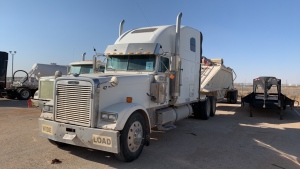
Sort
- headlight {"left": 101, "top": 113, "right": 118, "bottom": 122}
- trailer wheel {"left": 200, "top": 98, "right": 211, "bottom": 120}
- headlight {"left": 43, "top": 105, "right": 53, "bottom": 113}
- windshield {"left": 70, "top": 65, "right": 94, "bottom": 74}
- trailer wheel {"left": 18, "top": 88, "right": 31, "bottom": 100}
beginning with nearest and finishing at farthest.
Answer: headlight {"left": 101, "top": 113, "right": 118, "bottom": 122} → headlight {"left": 43, "top": 105, "right": 53, "bottom": 113} → trailer wheel {"left": 200, "top": 98, "right": 211, "bottom": 120} → windshield {"left": 70, "top": 65, "right": 94, "bottom": 74} → trailer wheel {"left": 18, "top": 88, "right": 31, "bottom": 100}

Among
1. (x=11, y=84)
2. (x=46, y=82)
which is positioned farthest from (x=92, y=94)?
(x=11, y=84)

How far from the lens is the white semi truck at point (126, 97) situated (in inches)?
193

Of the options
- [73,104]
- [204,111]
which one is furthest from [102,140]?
[204,111]

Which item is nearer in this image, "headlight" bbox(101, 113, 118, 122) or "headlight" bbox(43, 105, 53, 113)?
"headlight" bbox(101, 113, 118, 122)

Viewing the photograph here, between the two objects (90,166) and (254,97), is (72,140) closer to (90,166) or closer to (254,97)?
(90,166)

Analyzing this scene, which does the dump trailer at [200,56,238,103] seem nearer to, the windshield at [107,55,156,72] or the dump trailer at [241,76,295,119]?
the dump trailer at [241,76,295,119]

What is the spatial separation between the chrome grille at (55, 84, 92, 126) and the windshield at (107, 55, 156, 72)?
7.02 feet

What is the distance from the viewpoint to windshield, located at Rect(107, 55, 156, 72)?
677 centimetres

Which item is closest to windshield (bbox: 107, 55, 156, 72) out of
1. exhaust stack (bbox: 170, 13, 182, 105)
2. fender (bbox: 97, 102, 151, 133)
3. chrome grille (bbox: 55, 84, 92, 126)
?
exhaust stack (bbox: 170, 13, 182, 105)

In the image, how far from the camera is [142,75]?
6195 millimetres

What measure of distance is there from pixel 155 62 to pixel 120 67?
3.52 feet

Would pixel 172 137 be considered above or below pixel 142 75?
below

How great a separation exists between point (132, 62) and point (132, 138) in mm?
2464

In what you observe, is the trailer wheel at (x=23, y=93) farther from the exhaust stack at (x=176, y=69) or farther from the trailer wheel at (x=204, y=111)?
the exhaust stack at (x=176, y=69)
